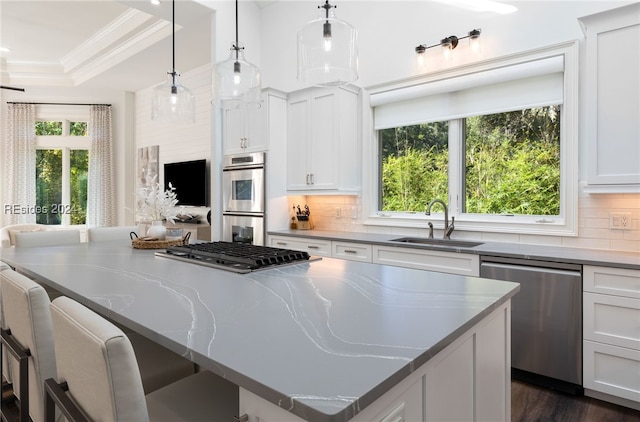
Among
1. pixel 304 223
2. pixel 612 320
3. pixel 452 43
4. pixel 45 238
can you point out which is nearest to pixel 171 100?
pixel 45 238

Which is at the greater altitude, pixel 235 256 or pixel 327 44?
pixel 327 44

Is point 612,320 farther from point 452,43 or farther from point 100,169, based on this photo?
point 100,169

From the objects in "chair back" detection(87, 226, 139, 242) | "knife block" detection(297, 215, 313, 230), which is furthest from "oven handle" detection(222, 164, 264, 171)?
"chair back" detection(87, 226, 139, 242)

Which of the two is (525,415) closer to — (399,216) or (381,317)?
(381,317)

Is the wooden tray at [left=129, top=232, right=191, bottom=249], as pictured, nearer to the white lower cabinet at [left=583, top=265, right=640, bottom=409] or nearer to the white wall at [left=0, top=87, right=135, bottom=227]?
the white lower cabinet at [left=583, top=265, right=640, bottom=409]

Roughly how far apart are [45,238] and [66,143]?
5308 millimetres

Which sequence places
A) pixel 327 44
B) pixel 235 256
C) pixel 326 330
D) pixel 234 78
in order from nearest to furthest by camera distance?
1. pixel 326 330
2. pixel 327 44
3. pixel 235 256
4. pixel 234 78

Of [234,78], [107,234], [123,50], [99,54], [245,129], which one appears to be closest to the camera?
[234,78]

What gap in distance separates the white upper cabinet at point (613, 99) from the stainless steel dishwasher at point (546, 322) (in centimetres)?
63

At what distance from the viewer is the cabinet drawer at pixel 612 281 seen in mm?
2164

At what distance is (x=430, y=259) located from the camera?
293 cm

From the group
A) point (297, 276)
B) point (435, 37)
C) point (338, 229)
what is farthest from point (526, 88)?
point (297, 276)

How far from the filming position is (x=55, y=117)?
720 centimetres

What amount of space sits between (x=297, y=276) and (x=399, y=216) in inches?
92.1
